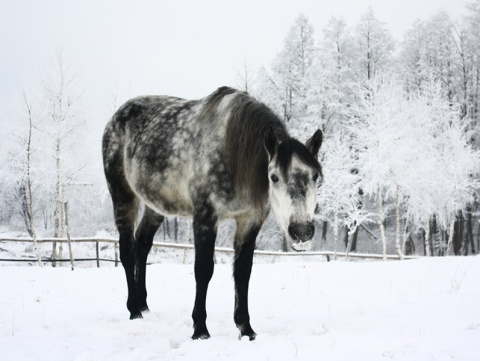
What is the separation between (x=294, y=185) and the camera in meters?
3.73

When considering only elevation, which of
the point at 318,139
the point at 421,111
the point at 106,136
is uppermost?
the point at 421,111

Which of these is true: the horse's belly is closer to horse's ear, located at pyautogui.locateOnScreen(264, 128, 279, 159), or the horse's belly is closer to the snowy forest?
horse's ear, located at pyautogui.locateOnScreen(264, 128, 279, 159)

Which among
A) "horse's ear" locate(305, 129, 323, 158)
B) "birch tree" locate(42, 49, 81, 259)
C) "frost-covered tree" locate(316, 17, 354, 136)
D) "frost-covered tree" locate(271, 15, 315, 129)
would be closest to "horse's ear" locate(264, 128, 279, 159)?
"horse's ear" locate(305, 129, 323, 158)

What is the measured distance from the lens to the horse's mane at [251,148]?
4.18 metres

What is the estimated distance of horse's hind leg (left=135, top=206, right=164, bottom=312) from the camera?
586 cm

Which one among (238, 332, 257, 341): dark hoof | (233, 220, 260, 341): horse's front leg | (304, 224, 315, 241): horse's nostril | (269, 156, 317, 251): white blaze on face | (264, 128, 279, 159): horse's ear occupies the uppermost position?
(264, 128, 279, 159): horse's ear

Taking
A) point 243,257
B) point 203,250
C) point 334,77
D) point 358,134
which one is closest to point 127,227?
point 203,250

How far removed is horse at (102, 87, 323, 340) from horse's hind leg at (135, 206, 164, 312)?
0.02 m

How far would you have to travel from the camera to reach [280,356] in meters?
3.32

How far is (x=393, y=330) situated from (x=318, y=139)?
199 centimetres

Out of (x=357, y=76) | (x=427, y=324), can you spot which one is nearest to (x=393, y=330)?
(x=427, y=324)

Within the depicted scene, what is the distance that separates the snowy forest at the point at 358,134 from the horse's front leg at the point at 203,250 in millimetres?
13106

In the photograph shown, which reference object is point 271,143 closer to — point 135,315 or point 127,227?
point 127,227

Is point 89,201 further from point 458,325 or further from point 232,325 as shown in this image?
point 458,325
